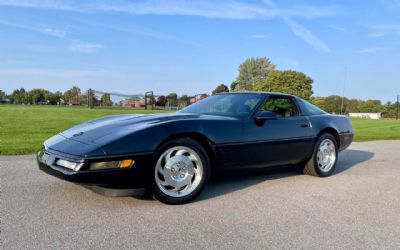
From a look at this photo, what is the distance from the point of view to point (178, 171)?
3.67m

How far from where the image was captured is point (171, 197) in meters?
3.55

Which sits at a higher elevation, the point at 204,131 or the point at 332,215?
the point at 204,131

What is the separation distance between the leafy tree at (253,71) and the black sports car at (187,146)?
6636 centimetres

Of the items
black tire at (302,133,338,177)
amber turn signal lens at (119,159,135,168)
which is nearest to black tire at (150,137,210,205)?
amber turn signal lens at (119,159,135,168)

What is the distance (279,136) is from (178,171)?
155 centimetres

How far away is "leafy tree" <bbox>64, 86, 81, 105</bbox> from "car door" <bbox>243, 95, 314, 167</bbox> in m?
28.1

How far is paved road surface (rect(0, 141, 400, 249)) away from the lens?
8.81ft

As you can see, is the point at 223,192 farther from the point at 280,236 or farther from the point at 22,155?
the point at 22,155

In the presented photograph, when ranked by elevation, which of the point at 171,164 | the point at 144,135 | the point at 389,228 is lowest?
the point at 389,228

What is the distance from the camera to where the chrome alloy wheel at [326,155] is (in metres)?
5.35

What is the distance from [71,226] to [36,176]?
1.93m

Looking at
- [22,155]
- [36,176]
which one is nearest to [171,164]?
[36,176]

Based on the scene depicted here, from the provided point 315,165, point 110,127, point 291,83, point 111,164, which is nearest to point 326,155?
point 315,165

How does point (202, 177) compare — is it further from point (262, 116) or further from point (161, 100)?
point (161, 100)
